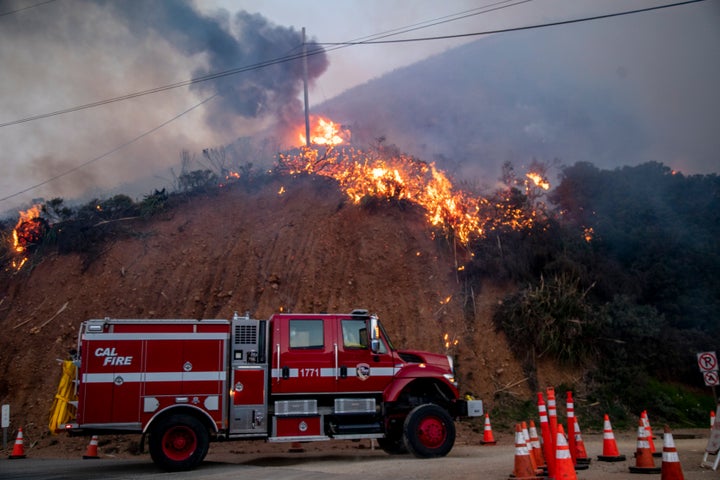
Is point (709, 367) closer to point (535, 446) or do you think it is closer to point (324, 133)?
point (535, 446)

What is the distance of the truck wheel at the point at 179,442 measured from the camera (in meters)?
10.9

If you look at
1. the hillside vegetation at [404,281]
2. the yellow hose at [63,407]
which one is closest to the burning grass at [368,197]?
the hillside vegetation at [404,281]

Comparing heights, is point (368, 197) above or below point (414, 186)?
below

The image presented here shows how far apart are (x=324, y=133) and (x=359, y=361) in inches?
768

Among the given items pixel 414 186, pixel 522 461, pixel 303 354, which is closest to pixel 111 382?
pixel 303 354

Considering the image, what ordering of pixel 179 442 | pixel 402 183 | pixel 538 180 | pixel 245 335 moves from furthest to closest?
pixel 538 180, pixel 402 183, pixel 245 335, pixel 179 442

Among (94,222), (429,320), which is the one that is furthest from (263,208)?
(429,320)

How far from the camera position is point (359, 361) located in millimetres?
12234

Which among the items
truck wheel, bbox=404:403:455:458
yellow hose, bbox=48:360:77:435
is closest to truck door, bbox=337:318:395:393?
truck wheel, bbox=404:403:455:458

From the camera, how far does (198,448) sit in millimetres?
11070

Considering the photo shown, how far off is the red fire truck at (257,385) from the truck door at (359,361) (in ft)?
0.07

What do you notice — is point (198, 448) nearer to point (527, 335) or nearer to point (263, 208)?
point (527, 335)

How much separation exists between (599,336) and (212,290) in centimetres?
1354

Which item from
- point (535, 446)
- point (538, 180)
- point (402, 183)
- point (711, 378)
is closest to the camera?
point (535, 446)
